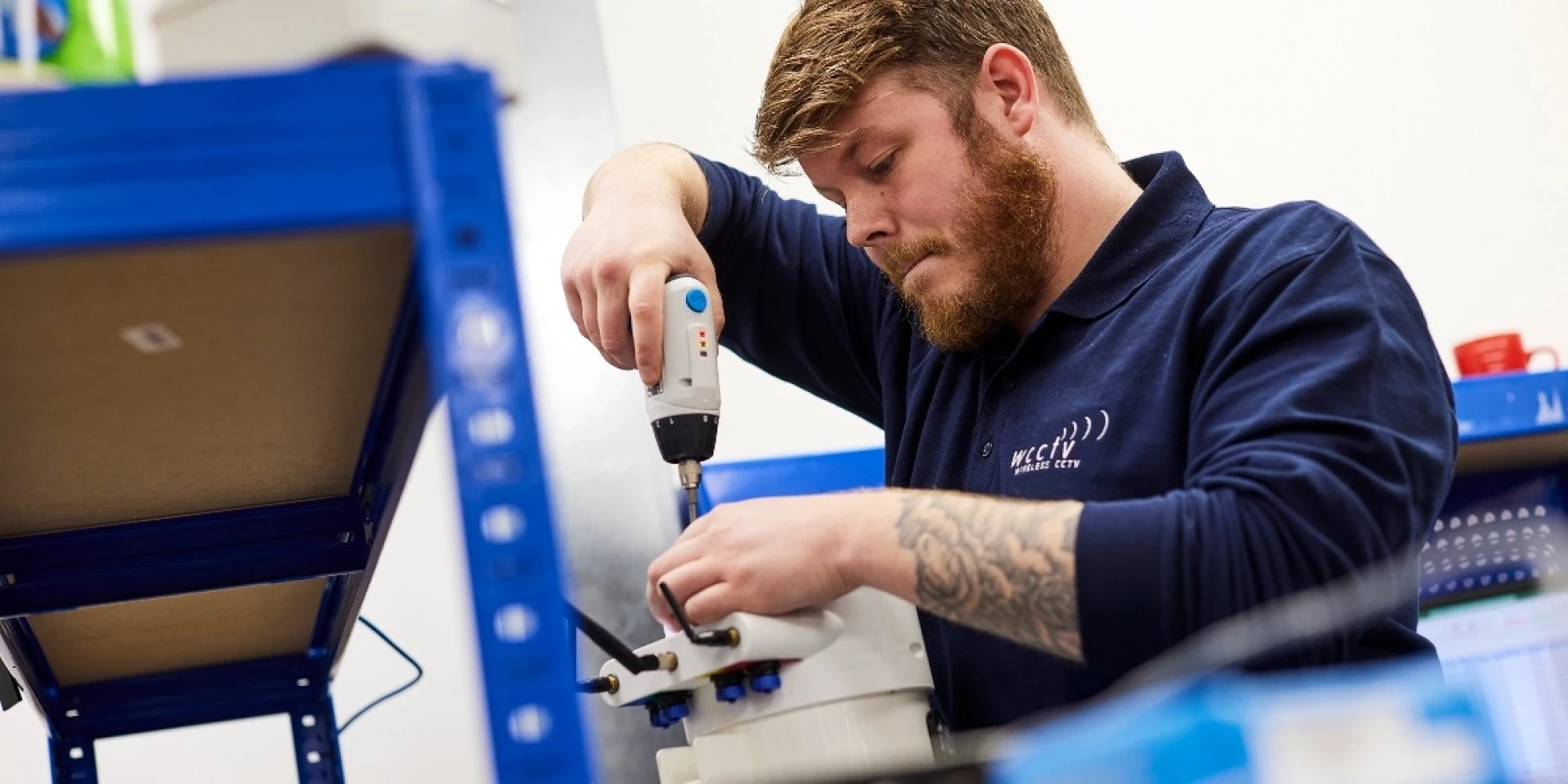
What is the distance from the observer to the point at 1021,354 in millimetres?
1439

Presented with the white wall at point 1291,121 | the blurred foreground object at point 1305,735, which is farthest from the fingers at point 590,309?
the blurred foreground object at point 1305,735

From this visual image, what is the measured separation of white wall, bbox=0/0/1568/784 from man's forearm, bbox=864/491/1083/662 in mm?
1204

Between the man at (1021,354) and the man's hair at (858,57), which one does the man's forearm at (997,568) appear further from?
the man's hair at (858,57)

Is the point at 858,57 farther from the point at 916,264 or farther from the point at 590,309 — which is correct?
the point at 590,309

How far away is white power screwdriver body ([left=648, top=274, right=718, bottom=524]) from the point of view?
133 cm

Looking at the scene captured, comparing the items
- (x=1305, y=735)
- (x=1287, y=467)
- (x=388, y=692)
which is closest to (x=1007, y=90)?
(x=1287, y=467)

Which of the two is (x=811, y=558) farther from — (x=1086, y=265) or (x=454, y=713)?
(x=454, y=713)

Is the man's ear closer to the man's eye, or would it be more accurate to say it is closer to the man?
the man

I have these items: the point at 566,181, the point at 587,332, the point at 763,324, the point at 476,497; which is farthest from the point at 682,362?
the point at 566,181

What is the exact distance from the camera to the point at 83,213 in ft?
1.85

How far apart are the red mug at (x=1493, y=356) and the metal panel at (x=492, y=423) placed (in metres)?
1.95

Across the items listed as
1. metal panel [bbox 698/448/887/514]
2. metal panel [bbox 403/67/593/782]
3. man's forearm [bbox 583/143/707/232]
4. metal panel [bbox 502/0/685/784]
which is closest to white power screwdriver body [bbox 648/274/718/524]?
man's forearm [bbox 583/143/707/232]

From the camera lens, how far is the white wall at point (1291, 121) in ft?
7.70

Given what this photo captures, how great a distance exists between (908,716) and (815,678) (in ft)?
0.33
